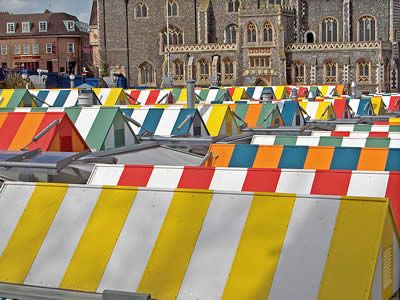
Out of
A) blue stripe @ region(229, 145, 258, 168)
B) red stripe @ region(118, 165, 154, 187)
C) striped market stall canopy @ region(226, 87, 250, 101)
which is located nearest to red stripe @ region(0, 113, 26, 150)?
blue stripe @ region(229, 145, 258, 168)

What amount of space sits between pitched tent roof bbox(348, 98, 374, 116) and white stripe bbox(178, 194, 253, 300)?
17315mm

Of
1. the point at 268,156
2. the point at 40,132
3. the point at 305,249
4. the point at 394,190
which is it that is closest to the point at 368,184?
the point at 394,190

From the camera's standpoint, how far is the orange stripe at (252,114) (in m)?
16.1

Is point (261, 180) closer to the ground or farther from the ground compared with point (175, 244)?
closer to the ground

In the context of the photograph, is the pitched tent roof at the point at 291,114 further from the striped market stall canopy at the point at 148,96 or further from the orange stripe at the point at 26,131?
the orange stripe at the point at 26,131

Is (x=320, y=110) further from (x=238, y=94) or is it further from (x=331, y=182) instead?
(x=331, y=182)

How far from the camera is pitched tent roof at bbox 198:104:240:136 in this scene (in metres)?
14.1

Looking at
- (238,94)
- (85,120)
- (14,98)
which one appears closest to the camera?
(85,120)

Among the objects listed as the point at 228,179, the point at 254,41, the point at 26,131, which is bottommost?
the point at 254,41

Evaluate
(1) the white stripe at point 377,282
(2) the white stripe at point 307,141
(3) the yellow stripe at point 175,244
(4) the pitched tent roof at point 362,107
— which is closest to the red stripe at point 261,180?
(3) the yellow stripe at point 175,244

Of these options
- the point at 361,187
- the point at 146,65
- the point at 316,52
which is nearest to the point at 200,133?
the point at 361,187

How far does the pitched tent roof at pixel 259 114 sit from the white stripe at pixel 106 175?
8.46 metres

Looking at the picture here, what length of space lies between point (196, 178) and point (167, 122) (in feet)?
21.3

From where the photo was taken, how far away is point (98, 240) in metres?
5.03
